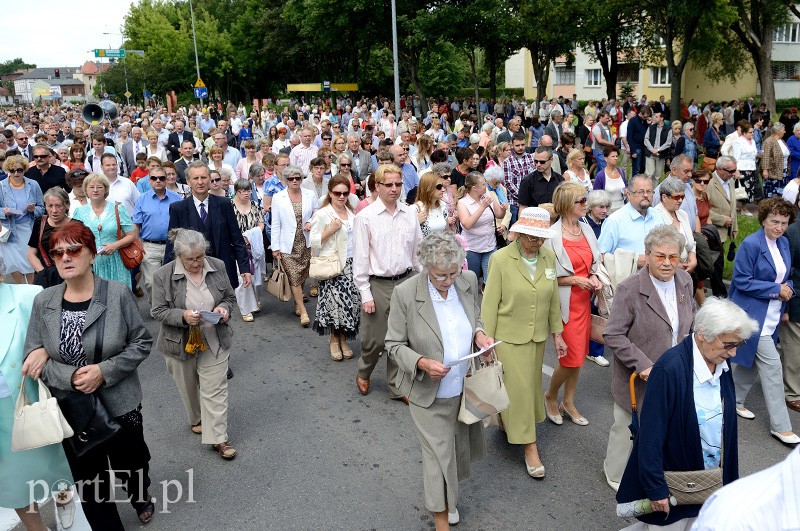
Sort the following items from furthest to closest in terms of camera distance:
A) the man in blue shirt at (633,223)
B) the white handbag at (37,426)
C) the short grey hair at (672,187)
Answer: the short grey hair at (672,187), the man in blue shirt at (633,223), the white handbag at (37,426)

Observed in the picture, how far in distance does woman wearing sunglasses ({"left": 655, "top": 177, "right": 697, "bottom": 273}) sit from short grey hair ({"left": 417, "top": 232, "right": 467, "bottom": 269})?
2.80 metres

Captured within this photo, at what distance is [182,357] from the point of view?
5.23 metres

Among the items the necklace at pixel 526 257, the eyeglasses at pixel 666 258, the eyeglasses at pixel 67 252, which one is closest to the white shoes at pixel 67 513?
the eyeglasses at pixel 67 252

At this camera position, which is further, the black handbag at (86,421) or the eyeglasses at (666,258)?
the eyeglasses at (666,258)

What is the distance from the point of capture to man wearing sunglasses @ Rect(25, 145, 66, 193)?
1015cm

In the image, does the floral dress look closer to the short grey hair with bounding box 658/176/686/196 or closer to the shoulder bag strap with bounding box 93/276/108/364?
the shoulder bag strap with bounding box 93/276/108/364

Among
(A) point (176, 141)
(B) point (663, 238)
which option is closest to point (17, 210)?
(B) point (663, 238)

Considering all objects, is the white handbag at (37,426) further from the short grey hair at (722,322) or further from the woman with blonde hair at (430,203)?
the woman with blonde hair at (430,203)

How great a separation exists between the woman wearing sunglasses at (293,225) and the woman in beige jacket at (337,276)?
907 mm

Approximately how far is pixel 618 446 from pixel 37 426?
3.56 m

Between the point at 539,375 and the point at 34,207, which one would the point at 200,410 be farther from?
the point at 34,207

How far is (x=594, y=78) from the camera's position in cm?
6278

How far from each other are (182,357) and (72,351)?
1287 mm

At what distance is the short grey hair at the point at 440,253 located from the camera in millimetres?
4066
